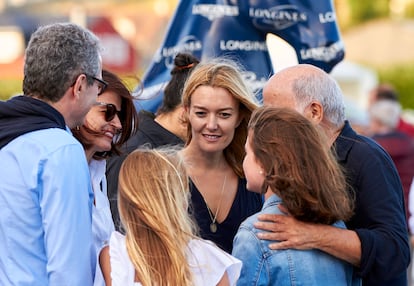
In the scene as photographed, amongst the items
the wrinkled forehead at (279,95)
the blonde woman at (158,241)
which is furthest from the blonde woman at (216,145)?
the blonde woman at (158,241)

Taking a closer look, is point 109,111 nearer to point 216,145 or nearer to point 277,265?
point 216,145

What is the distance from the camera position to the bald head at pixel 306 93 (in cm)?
377

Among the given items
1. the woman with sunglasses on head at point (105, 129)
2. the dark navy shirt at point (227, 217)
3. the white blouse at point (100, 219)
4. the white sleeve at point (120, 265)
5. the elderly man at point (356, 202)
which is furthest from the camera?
the dark navy shirt at point (227, 217)

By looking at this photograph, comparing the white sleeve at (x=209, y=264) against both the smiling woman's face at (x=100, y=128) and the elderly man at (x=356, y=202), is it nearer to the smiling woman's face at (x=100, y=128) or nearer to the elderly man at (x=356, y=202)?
the elderly man at (x=356, y=202)

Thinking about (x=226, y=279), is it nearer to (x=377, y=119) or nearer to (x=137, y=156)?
(x=137, y=156)

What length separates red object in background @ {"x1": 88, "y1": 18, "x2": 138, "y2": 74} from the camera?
1443 centimetres

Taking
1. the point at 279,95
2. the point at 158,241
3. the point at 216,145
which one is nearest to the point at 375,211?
the point at 279,95

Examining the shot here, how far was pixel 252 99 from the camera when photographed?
4.43 metres

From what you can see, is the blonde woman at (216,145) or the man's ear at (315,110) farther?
the blonde woman at (216,145)

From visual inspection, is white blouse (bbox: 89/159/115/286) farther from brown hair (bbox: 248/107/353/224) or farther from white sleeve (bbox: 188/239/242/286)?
brown hair (bbox: 248/107/353/224)

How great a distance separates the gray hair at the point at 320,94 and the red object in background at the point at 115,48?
9999 mm

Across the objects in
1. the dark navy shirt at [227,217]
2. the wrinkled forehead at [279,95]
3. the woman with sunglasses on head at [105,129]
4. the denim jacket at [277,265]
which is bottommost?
the dark navy shirt at [227,217]

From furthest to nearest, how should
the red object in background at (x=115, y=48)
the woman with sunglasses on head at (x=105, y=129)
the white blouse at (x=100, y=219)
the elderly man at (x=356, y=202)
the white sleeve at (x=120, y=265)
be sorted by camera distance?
the red object in background at (x=115, y=48)
the woman with sunglasses on head at (x=105, y=129)
the white blouse at (x=100, y=219)
the elderly man at (x=356, y=202)
the white sleeve at (x=120, y=265)

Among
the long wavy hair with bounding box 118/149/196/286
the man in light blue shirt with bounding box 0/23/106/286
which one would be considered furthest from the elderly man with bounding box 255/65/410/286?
the man in light blue shirt with bounding box 0/23/106/286
